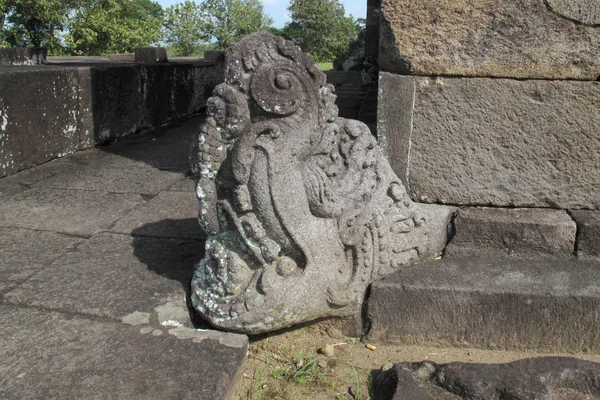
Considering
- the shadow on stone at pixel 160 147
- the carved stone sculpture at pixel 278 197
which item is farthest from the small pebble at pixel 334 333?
the shadow on stone at pixel 160 147

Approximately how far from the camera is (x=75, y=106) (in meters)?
4.55

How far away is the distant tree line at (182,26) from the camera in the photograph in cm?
2250

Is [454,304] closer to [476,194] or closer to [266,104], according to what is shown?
[476,194]

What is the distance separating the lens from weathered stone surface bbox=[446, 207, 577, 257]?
2469mm

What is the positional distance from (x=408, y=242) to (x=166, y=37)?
2014 inches

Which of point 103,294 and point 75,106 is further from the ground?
point 75,106

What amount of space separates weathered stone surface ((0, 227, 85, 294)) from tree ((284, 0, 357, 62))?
168 ft

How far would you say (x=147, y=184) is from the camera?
3.86 meters

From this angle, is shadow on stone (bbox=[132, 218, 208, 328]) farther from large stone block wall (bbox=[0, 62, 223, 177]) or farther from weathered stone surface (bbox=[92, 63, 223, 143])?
weathered stone surface (bbox=[92, 63, 223, 143])

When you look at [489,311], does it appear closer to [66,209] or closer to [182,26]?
[66,209]

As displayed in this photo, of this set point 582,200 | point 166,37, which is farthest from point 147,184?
point 166,37

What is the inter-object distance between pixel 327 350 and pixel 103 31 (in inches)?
949

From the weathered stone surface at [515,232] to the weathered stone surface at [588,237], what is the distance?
1.1 inches

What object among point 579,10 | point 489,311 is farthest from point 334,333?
point 579,10
